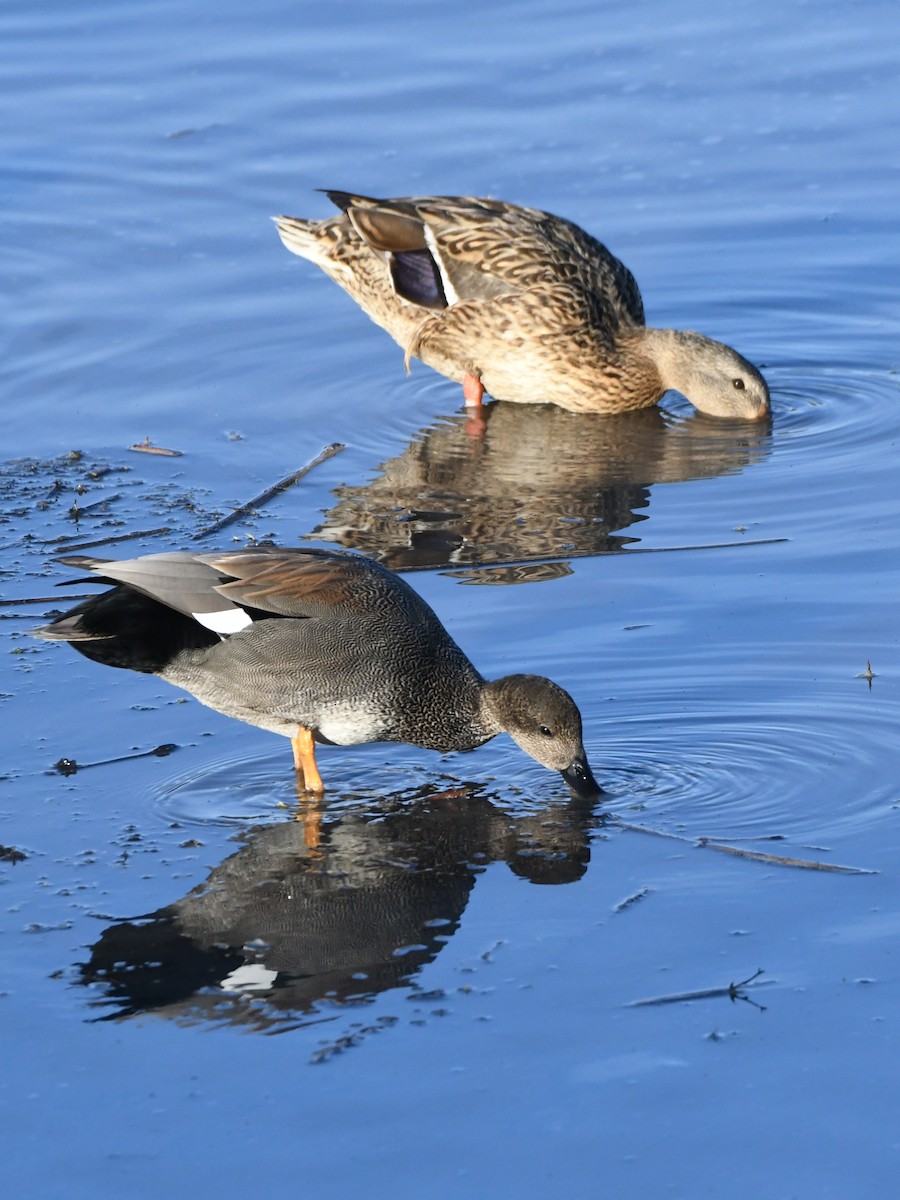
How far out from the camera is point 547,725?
5727mm

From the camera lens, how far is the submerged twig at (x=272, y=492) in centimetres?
787

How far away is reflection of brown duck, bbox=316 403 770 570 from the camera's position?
7.87 meters

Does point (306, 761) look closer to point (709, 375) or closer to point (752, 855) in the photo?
point (752, 855)

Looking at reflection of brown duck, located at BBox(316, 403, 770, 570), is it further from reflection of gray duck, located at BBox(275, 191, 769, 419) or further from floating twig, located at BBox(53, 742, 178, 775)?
floating twig, located at BBox(53, 742, 178, 775)

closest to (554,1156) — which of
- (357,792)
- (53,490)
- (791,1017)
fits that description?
(791,1017)

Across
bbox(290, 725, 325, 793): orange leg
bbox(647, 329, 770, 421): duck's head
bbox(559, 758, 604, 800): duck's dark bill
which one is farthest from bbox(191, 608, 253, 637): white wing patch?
bbox(647, 329, 770, 421): duck's head

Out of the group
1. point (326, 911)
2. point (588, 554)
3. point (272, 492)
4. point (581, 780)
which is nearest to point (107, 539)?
point (272, 492)

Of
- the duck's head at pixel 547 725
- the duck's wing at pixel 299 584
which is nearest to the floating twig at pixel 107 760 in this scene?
the duck's wing at pixel 299 584

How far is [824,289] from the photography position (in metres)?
10.7

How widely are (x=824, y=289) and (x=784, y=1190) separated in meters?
7.46

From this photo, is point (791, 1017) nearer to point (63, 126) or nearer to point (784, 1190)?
point (784, 1190)

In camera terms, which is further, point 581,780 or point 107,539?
point 107,539

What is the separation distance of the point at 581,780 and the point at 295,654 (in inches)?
36.4

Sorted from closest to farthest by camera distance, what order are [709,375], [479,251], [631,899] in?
[631,899], [709,375], [479,251]
